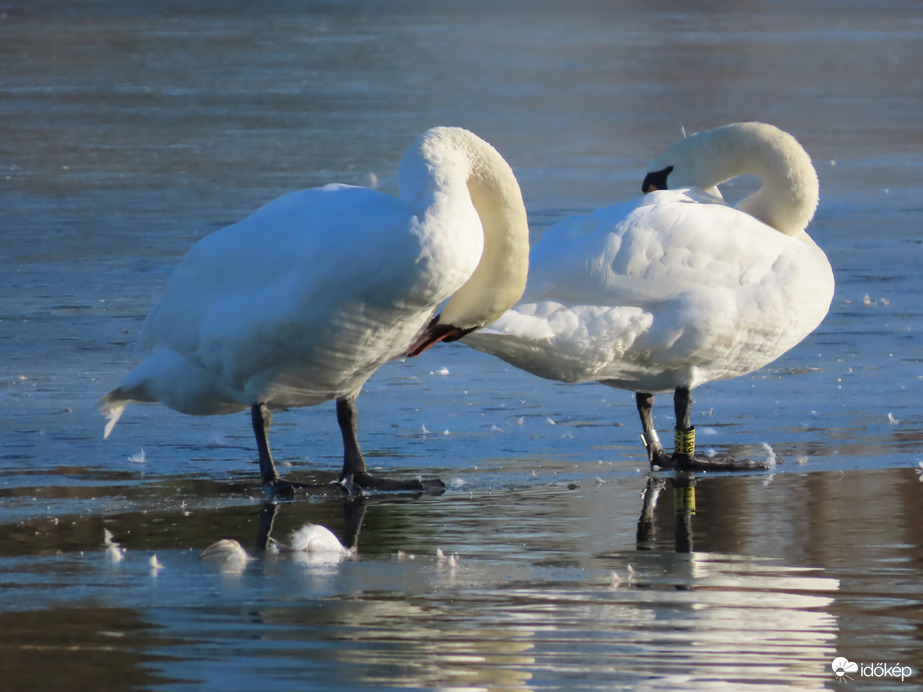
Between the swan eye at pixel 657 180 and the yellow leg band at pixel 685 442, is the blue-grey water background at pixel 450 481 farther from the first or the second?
the swan eye at pixel 657 180

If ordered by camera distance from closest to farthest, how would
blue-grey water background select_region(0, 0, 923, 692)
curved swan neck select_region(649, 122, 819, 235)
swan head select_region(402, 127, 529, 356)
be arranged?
blue-grey water background select_region(0, 0, 923, 692), swan head select_region(402, 127, 529, 356), curved swan neck select_region(649, 122, 819, 235)

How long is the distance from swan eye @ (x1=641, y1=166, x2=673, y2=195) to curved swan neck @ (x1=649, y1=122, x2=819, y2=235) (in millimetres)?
23

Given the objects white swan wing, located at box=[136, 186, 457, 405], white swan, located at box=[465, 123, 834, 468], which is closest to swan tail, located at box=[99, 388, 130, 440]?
white swan wing, located at box=[136, 186, 457, 405]

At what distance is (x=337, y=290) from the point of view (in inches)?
214

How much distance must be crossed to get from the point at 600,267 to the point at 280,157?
7.90 m

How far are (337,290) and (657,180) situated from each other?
8.99 feet

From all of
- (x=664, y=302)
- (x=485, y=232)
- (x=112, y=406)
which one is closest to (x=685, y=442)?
(x=664, y=302)

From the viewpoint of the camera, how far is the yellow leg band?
651 centimetres

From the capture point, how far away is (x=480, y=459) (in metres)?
6.37

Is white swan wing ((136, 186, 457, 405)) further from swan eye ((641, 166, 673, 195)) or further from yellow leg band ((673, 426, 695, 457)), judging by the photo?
swan eye ((641, 166, 673, 195))

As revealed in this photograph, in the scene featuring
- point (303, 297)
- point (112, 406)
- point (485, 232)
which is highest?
point (485, 232)

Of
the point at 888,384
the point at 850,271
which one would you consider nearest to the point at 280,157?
the point at 850,271

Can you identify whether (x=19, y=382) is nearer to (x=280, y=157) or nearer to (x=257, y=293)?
(x=257, y=293)

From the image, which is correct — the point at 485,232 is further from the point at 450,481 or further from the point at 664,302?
the point at 664,302
